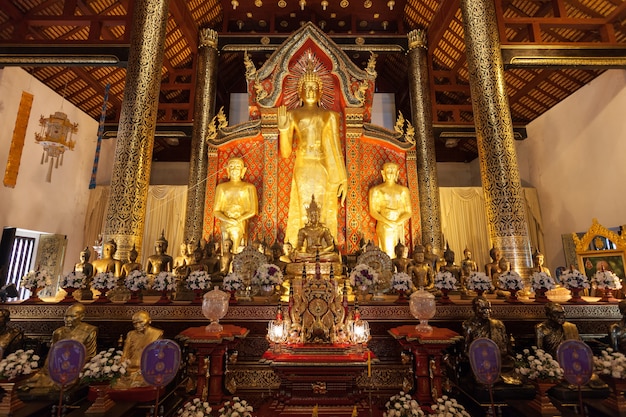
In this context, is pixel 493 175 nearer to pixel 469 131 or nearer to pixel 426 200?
pixel 426 200

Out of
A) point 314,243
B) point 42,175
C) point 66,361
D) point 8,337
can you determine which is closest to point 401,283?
point 314,243

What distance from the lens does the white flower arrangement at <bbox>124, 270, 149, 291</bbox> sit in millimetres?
4867

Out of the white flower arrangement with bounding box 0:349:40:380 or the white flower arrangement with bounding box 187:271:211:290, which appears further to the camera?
the white flower arrangement with bounding box 187:271:211:290

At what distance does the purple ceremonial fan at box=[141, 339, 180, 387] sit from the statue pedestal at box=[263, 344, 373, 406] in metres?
0.85

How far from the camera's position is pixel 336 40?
10984 mm

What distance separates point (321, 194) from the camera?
763 cm

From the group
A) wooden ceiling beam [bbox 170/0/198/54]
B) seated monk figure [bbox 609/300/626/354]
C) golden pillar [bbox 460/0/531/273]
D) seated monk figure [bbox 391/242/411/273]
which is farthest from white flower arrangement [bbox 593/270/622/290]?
wooden ceiling beam [bbox 170/0/198/54]

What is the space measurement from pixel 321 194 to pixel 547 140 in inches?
284

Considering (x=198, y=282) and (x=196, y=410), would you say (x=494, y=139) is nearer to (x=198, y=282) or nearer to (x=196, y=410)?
(x=198, y=282)

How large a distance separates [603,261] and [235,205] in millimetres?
7713

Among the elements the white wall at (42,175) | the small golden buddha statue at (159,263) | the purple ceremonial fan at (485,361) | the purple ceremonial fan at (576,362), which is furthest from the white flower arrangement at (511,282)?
the white wall at (42,175)

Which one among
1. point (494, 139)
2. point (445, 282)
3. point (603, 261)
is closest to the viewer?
point (445, 282)

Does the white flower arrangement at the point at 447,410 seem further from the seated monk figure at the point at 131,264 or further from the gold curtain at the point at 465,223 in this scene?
the gold curtain at the point at 465,223

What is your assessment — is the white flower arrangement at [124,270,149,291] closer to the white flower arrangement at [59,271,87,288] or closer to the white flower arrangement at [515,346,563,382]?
the white flower arrangement at [59,271,87,288]
